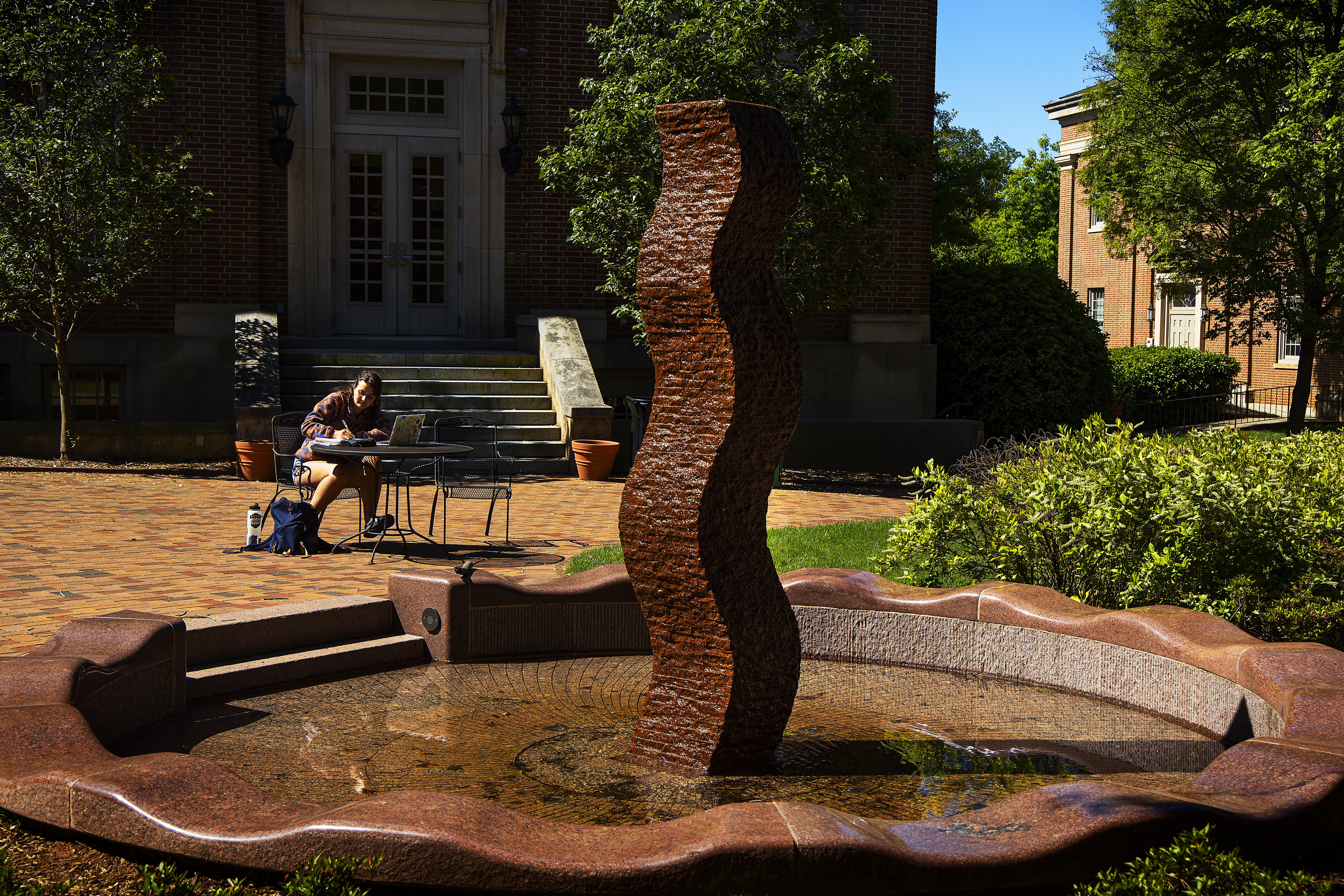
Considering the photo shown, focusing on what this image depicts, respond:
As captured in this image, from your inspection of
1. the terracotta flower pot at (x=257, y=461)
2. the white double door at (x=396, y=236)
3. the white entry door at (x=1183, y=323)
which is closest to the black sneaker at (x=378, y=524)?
the terracotta flower pot at (x=257, y=461)

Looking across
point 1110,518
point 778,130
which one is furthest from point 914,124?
point 778,130

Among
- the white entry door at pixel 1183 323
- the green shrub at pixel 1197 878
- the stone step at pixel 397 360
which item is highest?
the white entry door at pixel 1183 323

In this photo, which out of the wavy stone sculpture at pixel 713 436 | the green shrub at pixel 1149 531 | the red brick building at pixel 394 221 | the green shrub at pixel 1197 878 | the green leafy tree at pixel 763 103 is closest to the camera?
the green shrub at pixel 1197 878

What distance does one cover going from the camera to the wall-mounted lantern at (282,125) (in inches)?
589

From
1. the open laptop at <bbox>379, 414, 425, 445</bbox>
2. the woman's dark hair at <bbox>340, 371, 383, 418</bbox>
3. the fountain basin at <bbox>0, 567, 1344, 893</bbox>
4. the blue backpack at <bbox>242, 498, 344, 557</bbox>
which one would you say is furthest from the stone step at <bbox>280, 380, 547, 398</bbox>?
the fountain basin at <bbox>0, 567, 1344, 893</bbox>

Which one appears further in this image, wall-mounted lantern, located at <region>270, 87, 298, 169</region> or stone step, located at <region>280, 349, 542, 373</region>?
wall-mounted lantern, located at <region>270, 87, 298, 169</region>

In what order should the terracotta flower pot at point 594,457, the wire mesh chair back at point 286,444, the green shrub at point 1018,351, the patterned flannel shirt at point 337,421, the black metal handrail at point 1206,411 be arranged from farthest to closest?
the black metal handrail at point 1206,411
the green shrub at point 1018,351
the terracotta flower pot at point 594,457
the wire mesh chair back at point 286,444
the patterned flannel shirt at point 337,421

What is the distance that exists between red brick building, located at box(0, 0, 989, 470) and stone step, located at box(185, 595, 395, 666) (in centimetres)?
982

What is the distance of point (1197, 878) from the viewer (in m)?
2.57

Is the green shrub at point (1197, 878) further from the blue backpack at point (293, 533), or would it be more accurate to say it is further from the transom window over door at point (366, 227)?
the transom window over door at point (366, 227)

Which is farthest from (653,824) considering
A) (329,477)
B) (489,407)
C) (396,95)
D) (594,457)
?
(396,95)

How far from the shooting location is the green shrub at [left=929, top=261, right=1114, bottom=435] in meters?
16.7

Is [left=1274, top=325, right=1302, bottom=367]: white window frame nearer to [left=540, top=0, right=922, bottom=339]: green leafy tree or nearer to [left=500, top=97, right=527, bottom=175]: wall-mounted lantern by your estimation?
[left=540, top=0, right=922, bottom=339]: green leafy tree

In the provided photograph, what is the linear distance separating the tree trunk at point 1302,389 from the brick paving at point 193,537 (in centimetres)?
891
